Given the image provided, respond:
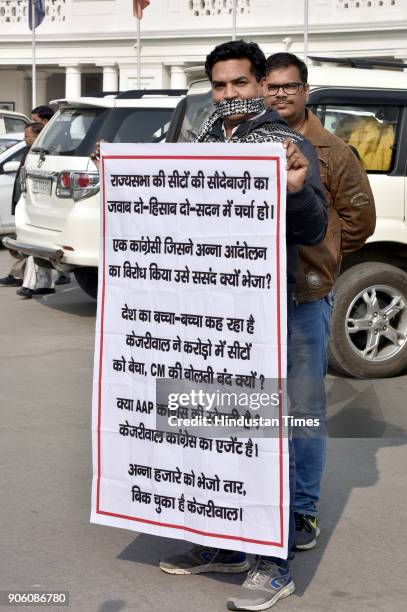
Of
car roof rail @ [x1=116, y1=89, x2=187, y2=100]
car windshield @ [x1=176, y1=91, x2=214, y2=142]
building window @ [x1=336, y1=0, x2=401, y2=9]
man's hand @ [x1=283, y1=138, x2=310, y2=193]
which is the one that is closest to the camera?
man's hand @ [x1=283, y1=138, x2=310, y2=193]

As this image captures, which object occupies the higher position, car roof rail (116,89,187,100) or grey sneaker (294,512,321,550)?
car roof rail (116,89,187,100)

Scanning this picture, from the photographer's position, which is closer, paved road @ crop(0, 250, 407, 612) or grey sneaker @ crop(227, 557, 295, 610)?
grey sneaker @ crop(227, 557, 295, 610)

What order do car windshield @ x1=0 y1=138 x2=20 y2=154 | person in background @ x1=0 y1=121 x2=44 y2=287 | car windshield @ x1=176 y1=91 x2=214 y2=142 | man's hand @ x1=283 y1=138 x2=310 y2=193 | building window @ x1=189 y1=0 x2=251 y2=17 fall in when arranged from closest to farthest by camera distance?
man's hand @ x1=283 y1=138 x2=310 y2=193, car windshield @ x1=176 y1=91 x2=214 y2=142, person in background @ x1=0 y1=121 x2=44 y2=287, car windshield @ x1=0 y1=138 x2=20 y2=154, building window @ x1=189 y1=0 x2=251 y2=17

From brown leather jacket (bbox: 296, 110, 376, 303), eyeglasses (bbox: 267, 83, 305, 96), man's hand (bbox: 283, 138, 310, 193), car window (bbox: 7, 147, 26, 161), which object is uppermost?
eyeglasses (bbox: 267, 83, 305, 96)

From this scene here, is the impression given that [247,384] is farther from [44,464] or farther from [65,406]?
[65,406]

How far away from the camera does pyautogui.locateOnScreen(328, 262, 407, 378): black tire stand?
782 cm

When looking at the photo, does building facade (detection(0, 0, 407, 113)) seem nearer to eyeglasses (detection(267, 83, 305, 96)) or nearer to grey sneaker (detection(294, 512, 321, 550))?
eyeglasses (detection(267, 83, 305, 96))

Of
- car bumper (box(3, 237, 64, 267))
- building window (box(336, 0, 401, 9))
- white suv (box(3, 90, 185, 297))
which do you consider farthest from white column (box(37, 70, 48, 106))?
car bumper (box(3, 237, 64, 267))

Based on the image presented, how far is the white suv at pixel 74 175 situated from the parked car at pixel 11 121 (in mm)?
9157

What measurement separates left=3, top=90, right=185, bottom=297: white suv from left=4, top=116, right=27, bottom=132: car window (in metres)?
9.68

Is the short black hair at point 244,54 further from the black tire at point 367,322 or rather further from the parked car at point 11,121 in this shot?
the parked car at point 11,121

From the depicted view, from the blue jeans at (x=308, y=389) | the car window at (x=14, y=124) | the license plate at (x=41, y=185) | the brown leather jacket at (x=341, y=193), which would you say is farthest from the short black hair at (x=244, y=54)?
the car window at (x=14, y=124)

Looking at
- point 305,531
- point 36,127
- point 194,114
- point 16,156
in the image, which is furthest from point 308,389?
point 16,156

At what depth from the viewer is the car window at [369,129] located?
7.72m
